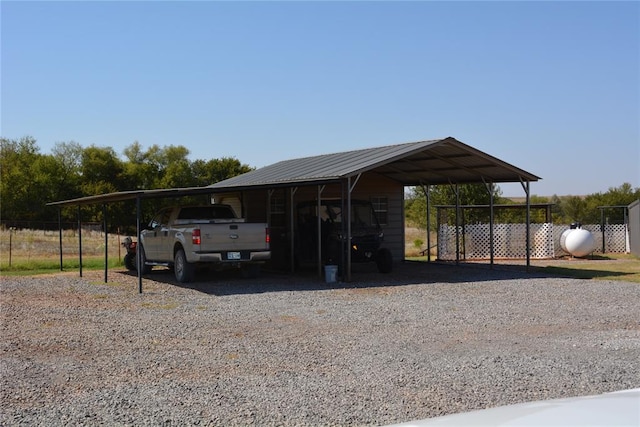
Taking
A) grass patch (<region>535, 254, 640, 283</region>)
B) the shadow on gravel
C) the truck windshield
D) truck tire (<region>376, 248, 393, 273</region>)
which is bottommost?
grass patch (<region>535, 254, 640, 283</region>)

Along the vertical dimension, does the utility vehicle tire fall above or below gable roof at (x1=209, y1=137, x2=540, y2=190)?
below

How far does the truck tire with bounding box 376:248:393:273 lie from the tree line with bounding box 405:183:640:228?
626 cm

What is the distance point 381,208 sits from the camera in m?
23.6

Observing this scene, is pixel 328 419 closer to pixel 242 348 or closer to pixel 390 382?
pixel 390 382

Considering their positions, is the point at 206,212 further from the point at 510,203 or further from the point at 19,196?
the point at 19,196

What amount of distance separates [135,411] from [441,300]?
26.7ft

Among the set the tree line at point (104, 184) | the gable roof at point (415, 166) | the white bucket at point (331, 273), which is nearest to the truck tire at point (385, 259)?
the gable roof at point (415, 166)

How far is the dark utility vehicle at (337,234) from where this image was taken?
1830 centimetres

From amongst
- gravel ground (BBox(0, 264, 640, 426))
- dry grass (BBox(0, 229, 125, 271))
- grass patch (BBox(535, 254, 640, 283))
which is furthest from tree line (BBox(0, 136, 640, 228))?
gravel ground (BBox(0, 264, 640, 426))

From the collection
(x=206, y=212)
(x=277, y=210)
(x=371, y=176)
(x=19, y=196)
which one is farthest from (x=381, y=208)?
(x=19, y=196)

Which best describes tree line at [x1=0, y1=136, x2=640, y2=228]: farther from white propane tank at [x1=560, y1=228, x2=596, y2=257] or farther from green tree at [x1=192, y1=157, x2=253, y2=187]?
white propane tank at [x1=560, y1=228, x2=596, y2=257]

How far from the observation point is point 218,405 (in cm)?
605

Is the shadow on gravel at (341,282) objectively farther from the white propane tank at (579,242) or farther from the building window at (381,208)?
the white propane tank at (579,242)

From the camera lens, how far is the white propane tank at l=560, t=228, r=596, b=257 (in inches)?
1021
